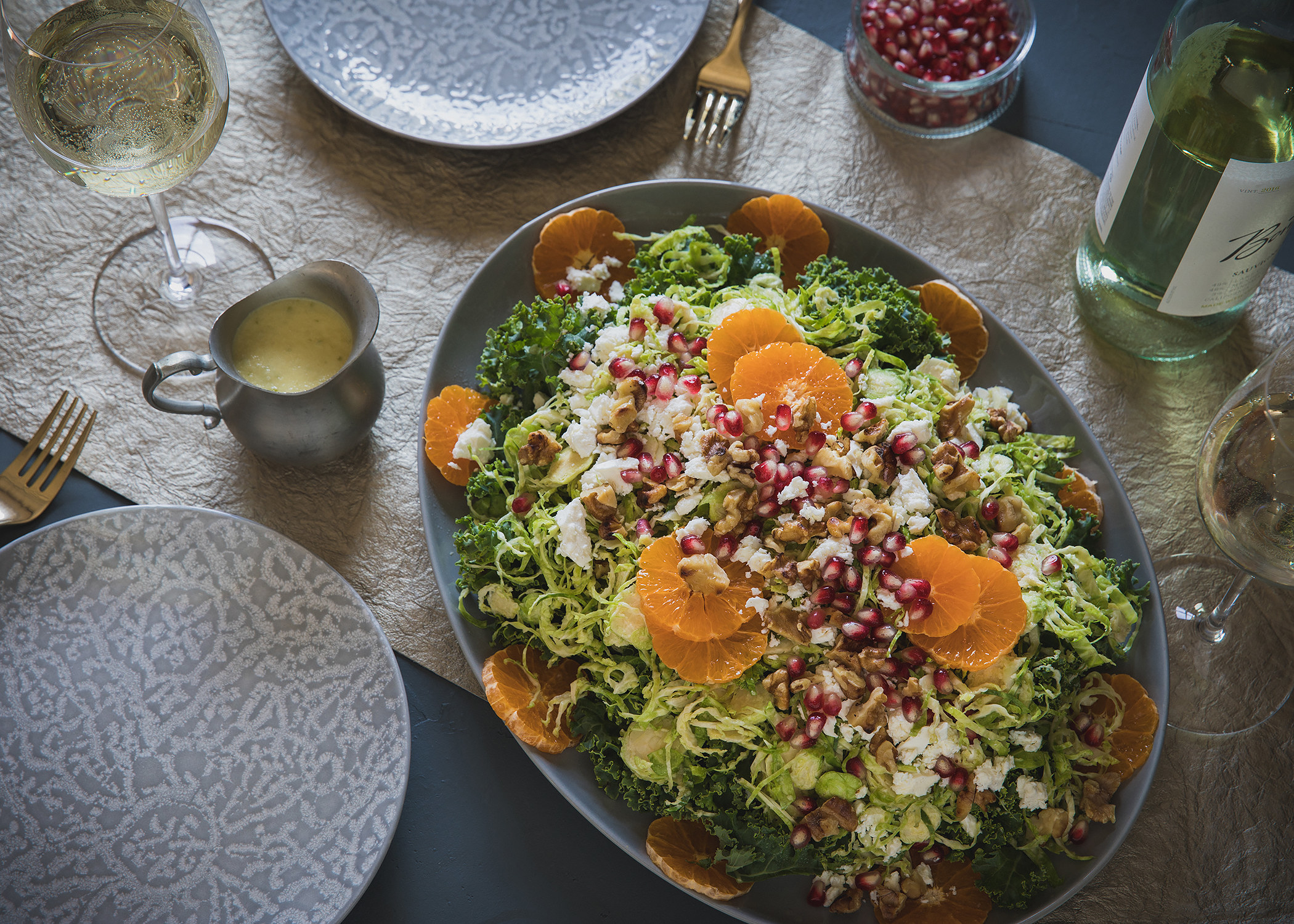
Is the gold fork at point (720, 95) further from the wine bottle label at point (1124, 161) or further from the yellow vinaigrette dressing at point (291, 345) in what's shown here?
the yellow vinaigrette dressing at point (291, 345)

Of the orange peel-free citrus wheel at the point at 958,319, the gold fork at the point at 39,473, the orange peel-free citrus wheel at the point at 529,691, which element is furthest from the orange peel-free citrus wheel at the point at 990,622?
the gold fork at the point at 39,473

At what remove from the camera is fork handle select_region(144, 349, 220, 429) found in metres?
1.88

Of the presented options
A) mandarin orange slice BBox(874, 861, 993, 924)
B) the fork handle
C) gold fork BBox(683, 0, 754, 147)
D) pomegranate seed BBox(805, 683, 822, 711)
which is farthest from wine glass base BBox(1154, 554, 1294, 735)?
the fork handle

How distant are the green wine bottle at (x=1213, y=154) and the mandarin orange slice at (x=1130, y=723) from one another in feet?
2.73

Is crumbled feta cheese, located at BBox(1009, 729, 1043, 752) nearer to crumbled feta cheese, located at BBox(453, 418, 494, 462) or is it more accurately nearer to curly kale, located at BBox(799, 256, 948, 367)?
curly kale, located at BBox(799, 256, 948, 367)

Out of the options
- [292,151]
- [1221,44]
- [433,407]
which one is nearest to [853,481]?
[433,407]

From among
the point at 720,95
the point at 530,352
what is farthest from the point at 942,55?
the point at 530,352

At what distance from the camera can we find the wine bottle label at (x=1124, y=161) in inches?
76.8

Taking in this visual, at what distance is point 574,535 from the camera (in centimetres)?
180

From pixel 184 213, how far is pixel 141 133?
0.65 metres

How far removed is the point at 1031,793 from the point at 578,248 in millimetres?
1423

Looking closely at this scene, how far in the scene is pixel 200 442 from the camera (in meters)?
2.24

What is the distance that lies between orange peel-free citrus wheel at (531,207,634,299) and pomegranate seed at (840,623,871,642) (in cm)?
92

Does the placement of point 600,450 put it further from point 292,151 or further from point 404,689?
point 292,151
